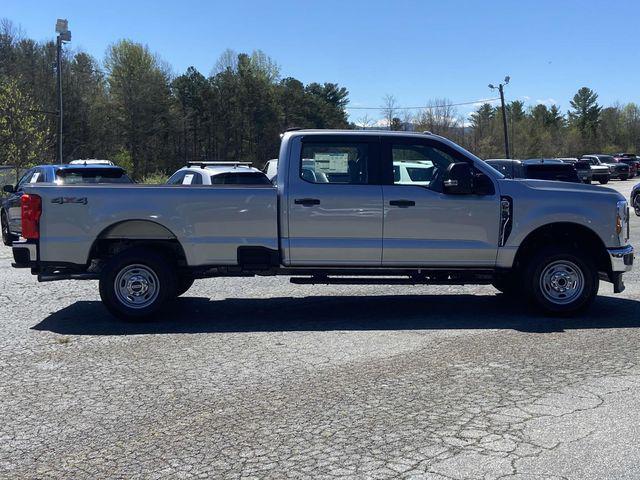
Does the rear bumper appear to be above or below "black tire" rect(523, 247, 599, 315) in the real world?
above

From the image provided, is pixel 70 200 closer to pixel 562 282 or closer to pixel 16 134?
pixel 562 282

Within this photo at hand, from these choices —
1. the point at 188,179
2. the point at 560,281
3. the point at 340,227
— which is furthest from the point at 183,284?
the point at 188,179

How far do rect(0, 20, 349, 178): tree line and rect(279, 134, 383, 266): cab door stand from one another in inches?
1560

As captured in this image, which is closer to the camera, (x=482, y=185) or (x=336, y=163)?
(x=482, y=185)

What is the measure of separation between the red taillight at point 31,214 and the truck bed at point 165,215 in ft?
Answer: 0.18

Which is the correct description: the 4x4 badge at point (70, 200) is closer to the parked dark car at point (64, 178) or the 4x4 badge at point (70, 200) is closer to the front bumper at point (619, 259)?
the front bumper at point (619, 259)

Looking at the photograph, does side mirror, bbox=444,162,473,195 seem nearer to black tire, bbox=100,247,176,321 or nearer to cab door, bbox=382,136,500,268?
cab door, bbox=382,136,500,268

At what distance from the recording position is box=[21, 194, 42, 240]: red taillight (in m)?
7.98

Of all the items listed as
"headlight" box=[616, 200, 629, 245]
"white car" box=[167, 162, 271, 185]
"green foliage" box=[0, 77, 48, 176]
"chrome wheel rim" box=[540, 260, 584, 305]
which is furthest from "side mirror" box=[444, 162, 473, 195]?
"green foliage" box=[0, 77, 48, 176]

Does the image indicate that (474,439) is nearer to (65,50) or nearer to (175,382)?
(175,382)

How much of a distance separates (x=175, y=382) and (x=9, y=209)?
11.0 meters

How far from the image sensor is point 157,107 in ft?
181

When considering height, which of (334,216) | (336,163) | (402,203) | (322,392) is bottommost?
(322,392)

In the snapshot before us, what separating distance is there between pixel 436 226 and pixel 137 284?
344cm
